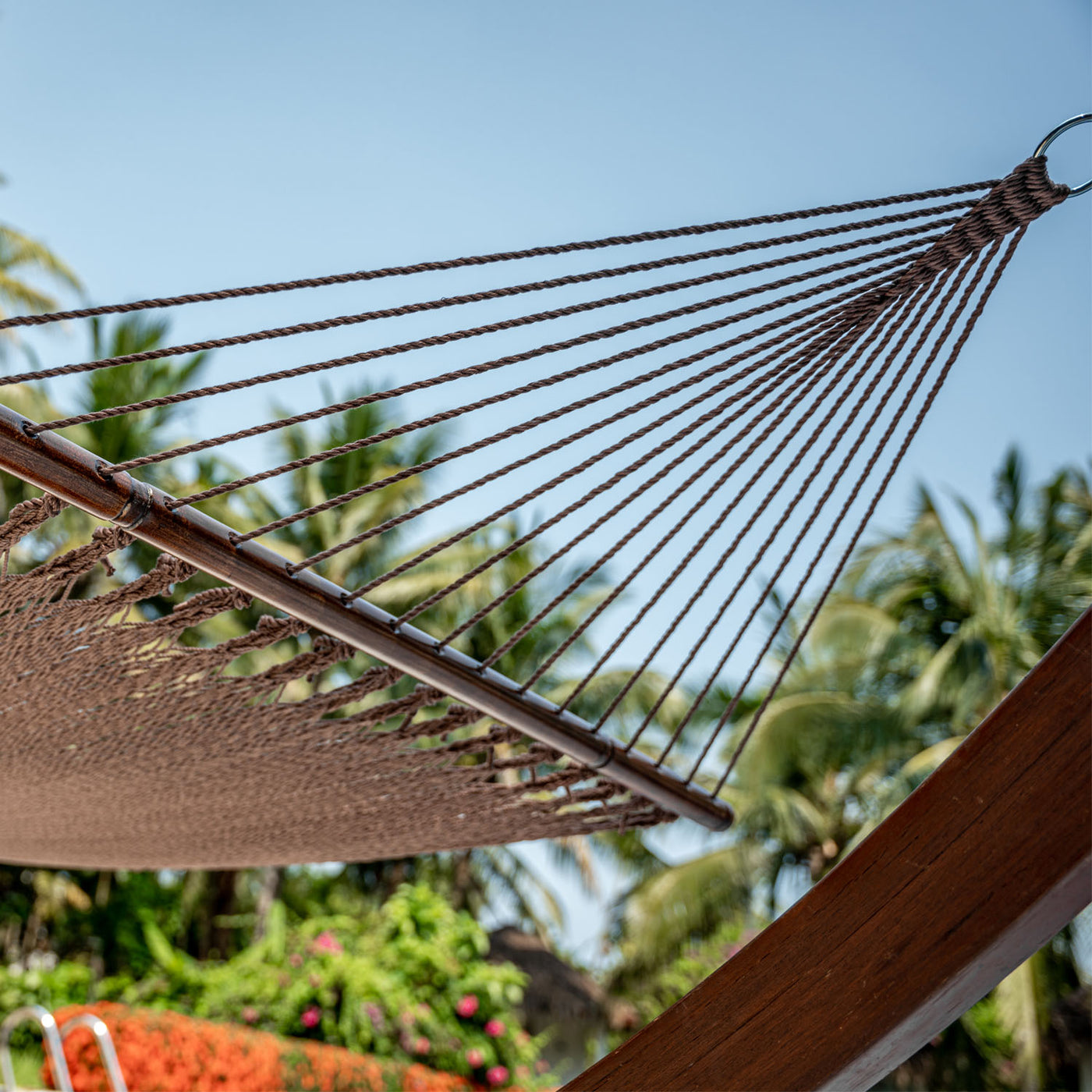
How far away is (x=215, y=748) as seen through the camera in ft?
4.94

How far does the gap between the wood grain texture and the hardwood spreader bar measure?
25.2 inches

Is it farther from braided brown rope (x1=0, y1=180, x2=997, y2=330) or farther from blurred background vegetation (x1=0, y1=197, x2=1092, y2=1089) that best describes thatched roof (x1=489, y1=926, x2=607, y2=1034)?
braided brown rope (x1=0, y1=180, x2=997, y2=330)

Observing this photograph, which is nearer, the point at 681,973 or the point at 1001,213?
the point at 1001,213

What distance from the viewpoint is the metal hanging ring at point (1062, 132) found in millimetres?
904

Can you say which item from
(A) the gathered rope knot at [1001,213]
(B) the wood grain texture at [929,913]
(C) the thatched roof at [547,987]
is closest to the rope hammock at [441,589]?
(A) the gathered rope knot at [1001,213]

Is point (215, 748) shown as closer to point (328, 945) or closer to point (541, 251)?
point (541, 251)

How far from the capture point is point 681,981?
872cm

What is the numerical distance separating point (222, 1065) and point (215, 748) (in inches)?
144

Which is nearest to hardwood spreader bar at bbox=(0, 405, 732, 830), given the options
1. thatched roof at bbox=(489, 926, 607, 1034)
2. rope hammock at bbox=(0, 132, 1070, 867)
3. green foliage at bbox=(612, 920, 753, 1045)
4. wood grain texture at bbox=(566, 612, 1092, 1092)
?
rope hammock at bbox=(0, 132, 1070, 867)

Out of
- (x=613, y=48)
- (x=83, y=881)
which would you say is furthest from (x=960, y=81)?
(x=83, y=881)

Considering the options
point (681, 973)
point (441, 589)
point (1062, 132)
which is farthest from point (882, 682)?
point (1062, 132)

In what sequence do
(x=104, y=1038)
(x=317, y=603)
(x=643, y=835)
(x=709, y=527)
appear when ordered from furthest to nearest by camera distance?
(x=643, y=835)
(x=104, y=1038)
(x=709, y=527)
(x=317, y=603)

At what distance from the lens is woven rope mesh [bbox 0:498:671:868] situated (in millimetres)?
1193

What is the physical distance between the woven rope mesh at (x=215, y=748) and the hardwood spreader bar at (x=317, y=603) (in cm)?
3
